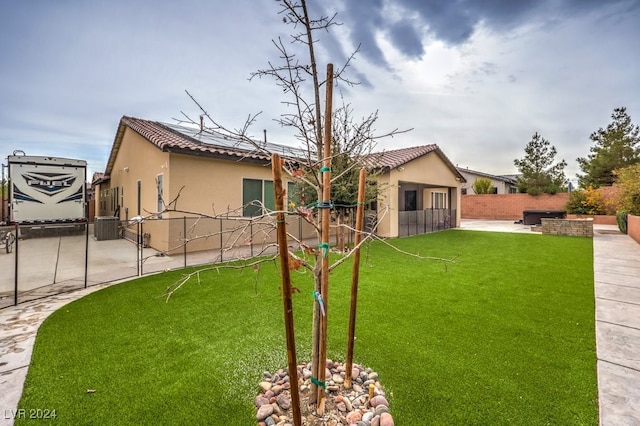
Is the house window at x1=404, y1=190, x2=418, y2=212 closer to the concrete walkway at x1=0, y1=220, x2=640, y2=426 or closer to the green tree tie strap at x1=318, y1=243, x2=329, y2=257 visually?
the concrete walkway at x1=0, y1=220, x2=640, y2=426

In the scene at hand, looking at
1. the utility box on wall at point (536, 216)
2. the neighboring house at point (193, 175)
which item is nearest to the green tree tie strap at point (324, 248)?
the neighboring house at point (193, 175)

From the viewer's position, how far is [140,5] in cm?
596

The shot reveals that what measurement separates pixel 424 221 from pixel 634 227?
761 centimetres

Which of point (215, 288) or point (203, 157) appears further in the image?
point (203, 157)

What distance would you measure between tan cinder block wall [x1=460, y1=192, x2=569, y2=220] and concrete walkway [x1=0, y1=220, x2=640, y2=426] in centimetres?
2091

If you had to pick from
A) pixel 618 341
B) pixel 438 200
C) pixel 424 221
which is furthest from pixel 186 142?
pixel 438 200

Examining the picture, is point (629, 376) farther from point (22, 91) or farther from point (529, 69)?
Answer: point (22, 91)

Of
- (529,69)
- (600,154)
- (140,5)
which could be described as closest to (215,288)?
(140,5)

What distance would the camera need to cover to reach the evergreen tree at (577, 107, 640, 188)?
77.7 ft

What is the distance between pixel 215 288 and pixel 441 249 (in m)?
7.41

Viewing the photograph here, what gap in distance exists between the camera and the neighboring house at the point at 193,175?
28.6ft

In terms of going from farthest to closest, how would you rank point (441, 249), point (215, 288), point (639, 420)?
point (441, 249) → point (215, 288) → point (639, 420)

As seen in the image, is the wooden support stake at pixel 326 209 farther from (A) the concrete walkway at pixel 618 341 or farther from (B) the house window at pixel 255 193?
(B) the house window at pixel 255 193

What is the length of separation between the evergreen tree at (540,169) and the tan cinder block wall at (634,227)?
12794mm
